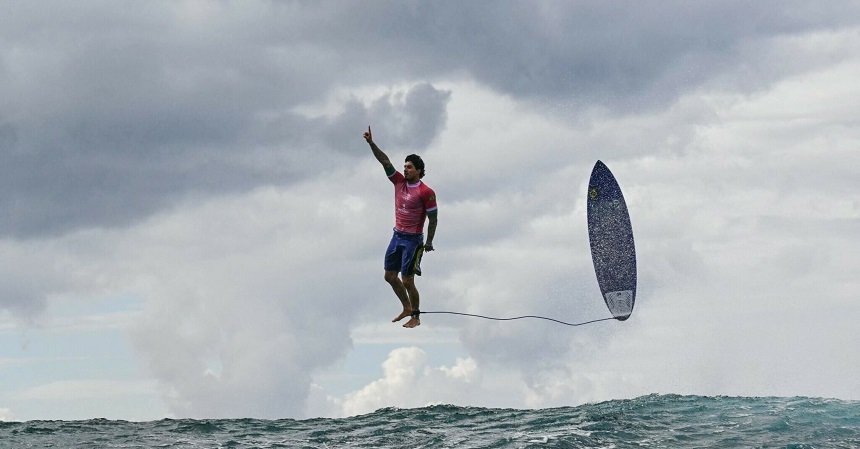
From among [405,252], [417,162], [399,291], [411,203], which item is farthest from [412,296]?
[417,162]

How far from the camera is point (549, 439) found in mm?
15734

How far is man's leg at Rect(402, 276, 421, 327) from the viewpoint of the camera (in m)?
18.8

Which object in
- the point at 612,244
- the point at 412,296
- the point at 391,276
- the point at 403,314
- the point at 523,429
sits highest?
the point at 612,244

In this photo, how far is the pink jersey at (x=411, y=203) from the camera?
18078 millimetres

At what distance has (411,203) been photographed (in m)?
18.2

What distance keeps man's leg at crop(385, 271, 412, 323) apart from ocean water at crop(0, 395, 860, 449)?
7.45 feet

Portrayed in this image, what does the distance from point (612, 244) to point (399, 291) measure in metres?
6.20

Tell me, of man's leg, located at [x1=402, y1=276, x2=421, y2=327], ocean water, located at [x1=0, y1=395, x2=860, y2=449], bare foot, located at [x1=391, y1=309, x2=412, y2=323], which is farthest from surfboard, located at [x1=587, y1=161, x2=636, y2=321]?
bare foot, located at [x1=391, y1=309, x2=412, y2=323]

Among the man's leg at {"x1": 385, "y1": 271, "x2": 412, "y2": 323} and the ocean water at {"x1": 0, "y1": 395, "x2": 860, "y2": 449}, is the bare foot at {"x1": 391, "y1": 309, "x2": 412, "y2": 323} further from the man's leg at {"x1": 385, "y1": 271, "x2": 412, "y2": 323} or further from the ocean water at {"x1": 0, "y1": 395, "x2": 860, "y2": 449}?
the ocean water at {"x1": 0, "y1": 395, "x2": 860, "y2": 449}

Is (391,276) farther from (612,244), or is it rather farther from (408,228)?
(612,244)

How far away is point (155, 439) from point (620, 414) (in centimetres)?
967

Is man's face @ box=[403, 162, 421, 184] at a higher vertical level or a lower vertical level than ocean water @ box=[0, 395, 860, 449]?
higher

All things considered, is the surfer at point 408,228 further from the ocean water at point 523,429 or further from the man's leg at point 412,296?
the ocean water at point 523,429

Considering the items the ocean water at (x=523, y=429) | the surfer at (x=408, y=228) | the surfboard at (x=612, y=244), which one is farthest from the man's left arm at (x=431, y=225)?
the surfboard at (x=612, y=244)
